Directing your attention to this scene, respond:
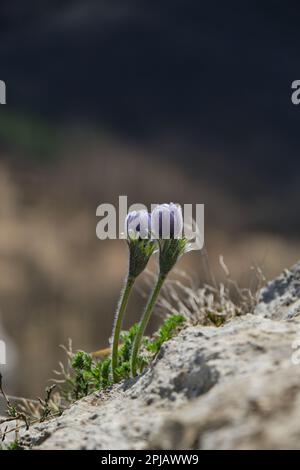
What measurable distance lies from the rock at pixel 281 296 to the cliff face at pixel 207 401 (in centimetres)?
55

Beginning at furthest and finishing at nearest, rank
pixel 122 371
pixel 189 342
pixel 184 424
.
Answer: pixel 122 371 → pixel 189 342 → pixel 184 424

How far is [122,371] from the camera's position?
1550 millimetres

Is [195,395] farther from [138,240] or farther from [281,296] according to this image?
[281,296]

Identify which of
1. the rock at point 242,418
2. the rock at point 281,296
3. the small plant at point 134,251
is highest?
the small plant at point 134,251

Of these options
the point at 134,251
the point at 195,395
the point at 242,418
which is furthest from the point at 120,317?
the point at 242,418

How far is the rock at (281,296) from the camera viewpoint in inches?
74.7

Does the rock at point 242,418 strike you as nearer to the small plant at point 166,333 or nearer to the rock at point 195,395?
the rock at point 195,395

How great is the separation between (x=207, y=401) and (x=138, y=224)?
548 mm

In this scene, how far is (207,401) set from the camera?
3.48ft

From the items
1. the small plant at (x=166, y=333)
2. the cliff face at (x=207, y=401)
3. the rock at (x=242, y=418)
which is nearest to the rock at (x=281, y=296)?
the small plant at (x=166, y=333)

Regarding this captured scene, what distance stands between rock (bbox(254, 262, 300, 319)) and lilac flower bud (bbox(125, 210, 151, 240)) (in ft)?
1.53
